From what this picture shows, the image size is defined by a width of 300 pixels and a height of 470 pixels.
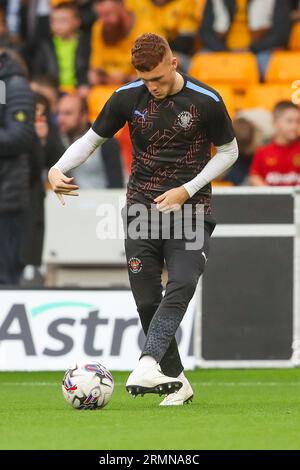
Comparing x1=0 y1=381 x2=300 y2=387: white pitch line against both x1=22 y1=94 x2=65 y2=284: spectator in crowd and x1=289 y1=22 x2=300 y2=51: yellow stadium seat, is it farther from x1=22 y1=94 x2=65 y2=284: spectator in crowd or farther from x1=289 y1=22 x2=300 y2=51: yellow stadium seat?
x1=289 y1=22 x2=300 y2=51: yellow stadium seat

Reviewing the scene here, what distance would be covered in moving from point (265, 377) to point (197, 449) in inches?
194

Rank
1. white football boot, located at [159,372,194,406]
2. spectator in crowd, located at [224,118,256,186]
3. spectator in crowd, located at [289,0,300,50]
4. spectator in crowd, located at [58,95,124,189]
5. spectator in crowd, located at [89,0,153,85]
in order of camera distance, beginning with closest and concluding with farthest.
Result: white football boot, located at [159,372,194,406] < spectator in crowd, located at [58,95,124,189] < spectator in crowd, located at [224,118,256,186] < spectator in crowd, located at [89,0,153,85] < spectator in crowd, located at [289,0,300,50]

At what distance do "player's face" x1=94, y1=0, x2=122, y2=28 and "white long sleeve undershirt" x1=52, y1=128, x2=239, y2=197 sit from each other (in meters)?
8.33

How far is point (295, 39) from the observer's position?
56.0 feet

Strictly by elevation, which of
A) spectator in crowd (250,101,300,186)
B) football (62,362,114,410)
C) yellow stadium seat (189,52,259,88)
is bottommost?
football (62,362,114,410)

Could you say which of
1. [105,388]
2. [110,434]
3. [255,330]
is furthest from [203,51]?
[110,434]

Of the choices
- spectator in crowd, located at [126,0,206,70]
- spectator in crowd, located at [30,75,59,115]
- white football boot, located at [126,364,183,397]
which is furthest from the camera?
spectator in crowd, located at [126,0,206,70]

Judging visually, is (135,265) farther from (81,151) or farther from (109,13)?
(109,13)

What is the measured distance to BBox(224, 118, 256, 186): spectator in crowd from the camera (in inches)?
561

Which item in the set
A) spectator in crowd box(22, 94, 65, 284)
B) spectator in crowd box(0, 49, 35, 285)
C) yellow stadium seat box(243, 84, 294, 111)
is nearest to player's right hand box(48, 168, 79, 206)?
spectator in crowd box(0, 49, 35, 285)

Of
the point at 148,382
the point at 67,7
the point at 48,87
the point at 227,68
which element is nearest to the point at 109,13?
the point at 67,7

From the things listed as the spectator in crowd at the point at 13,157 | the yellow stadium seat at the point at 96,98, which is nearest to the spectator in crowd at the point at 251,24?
the yellow stadium seat at the point at 96,98

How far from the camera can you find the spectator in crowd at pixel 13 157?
11.9m

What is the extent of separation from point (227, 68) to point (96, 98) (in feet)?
5.37
